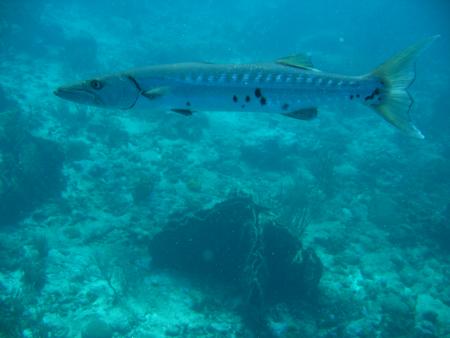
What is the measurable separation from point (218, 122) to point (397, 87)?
1687 cm

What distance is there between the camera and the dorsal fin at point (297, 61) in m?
3.82

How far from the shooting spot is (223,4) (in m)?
65.2

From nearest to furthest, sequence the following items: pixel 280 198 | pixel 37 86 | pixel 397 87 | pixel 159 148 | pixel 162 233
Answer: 1. pixel 397 87
2. pixel 162 233
3. pixel 280 198
4. pixel 159 148
5. pixel 37 86

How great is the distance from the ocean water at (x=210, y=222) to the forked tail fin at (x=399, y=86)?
19.2 feet

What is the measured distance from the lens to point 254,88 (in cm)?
353

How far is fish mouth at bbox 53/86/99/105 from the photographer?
11.0 ft

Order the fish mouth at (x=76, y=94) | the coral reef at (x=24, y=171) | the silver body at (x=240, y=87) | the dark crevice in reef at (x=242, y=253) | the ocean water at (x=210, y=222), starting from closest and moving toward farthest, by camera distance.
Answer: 1. the fish mouth at (x=76, y=94)
2. the silver body at (x=240, y=87)
3. the ocean water at (x=210, y=222)
4. the dark crevice in reef at (x=242, y=253)
5. the coral reef at (x=24, y=171)

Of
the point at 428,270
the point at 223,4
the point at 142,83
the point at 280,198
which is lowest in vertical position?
the point at 428,270

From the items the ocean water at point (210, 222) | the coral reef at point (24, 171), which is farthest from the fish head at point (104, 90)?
the coral reef at point (24, 171)

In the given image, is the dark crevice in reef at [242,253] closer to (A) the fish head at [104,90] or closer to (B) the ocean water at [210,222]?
(B) the ocean water at [210,222]

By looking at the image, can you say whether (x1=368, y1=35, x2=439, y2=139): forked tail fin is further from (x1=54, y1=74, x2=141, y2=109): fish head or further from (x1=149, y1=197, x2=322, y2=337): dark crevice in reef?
(x1=149, y1=197, x2=322, y2=337): dark crevice in reef

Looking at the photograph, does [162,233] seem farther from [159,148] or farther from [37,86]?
[37,86]

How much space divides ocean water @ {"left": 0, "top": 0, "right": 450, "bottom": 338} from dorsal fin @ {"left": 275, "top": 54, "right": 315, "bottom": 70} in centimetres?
596

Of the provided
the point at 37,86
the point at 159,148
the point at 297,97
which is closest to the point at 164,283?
the point at 297,97
